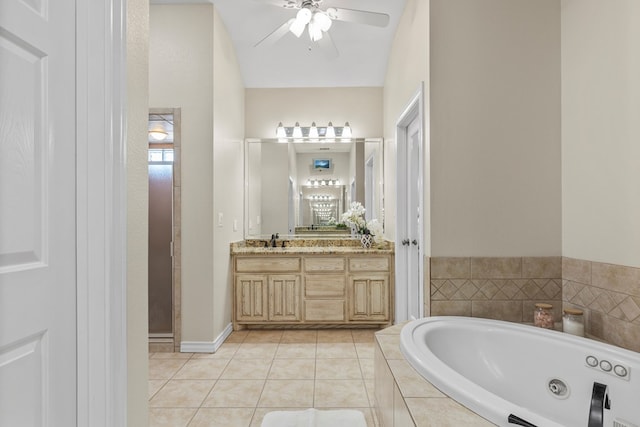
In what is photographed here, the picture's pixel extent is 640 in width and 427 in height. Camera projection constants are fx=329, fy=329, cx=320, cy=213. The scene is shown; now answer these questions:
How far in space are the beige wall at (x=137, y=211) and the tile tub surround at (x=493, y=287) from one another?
1.61 meters

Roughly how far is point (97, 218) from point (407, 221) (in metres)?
2.62

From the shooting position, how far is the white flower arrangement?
3609 mm

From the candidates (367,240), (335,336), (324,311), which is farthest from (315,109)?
(335,336)

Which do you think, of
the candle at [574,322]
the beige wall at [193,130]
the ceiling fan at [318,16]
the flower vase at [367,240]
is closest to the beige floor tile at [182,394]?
the beige wall at [193,130]

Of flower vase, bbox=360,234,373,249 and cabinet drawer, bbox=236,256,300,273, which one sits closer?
cabinet drawer, bbox=236,256,300,273

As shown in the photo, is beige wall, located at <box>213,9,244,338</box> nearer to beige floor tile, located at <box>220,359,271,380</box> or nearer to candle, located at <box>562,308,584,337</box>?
beige floor tile, located at <box>220,359,271,380</box>

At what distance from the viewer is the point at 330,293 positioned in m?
3.35

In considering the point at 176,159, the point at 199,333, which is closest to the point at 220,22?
the point at 176,159

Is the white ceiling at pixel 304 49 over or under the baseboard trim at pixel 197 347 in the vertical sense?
over

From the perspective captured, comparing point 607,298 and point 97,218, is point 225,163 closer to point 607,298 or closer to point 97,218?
point 97,218

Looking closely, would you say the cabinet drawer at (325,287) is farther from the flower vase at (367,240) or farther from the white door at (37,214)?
the white door at (37,214)

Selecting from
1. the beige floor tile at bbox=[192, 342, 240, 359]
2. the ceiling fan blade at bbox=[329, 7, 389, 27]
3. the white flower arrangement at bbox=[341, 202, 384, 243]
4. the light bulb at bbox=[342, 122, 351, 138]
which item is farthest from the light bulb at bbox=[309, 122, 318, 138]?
the beige floor tile at bbox=[192, 342, 240, 359]

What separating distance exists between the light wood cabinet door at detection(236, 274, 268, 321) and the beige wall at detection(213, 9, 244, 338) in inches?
3.9

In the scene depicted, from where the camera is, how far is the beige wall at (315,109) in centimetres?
394
